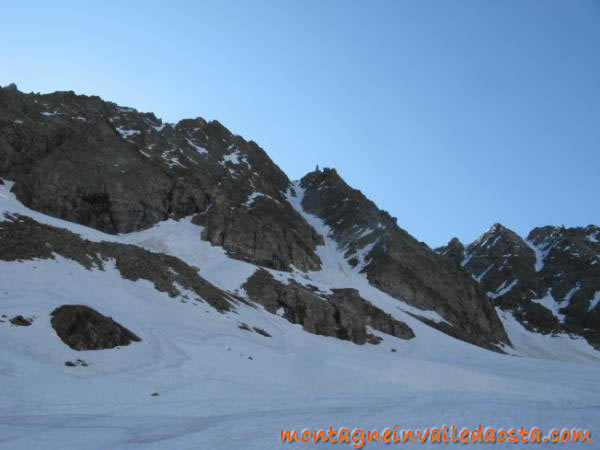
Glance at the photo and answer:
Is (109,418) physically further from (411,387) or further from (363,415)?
(411,387)

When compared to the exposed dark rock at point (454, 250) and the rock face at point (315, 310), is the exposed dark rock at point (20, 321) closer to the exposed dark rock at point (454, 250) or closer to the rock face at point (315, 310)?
the rock face at point (315, 310)

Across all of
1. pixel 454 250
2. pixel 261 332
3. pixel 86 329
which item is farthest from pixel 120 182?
pixel 454 250

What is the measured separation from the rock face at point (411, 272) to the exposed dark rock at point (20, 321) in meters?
58.1

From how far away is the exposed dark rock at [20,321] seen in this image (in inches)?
704

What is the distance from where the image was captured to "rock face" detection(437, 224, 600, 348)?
111 meters

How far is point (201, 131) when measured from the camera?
371 ft

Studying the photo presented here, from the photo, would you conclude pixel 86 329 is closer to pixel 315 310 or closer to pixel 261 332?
pixel 261 332

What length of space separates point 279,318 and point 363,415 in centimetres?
3095

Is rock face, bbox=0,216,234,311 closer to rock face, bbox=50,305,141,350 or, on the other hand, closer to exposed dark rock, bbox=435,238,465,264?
rock face, bbox=50,305,141,350

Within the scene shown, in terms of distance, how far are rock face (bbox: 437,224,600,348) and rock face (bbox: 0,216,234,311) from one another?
96.5 metres

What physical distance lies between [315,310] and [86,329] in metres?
29.6

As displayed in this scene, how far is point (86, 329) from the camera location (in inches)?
757

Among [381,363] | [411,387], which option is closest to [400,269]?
[381,363]

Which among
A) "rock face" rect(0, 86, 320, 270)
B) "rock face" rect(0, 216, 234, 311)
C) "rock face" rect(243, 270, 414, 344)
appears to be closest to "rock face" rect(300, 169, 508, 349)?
"rock face" rect(0, 86, 320, 270)
